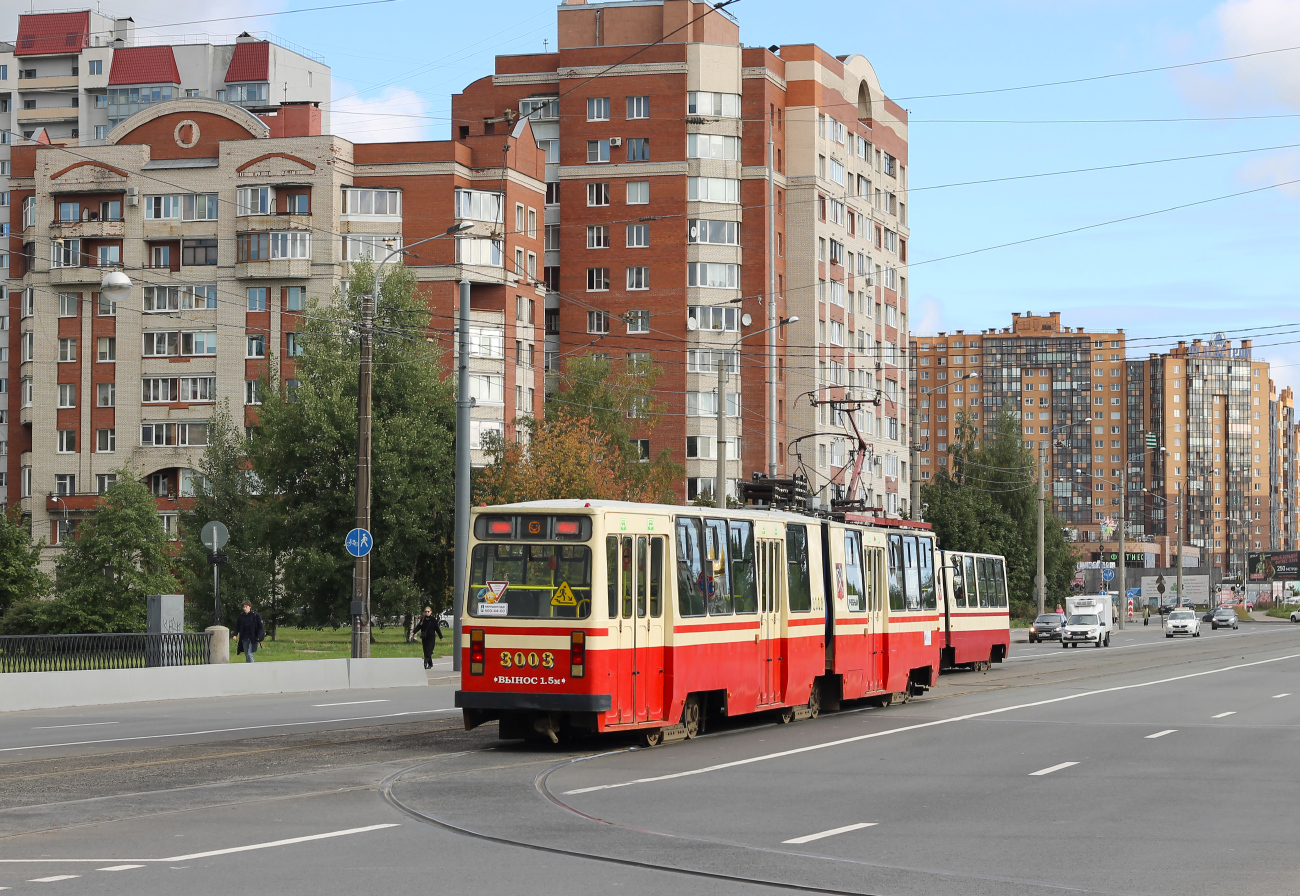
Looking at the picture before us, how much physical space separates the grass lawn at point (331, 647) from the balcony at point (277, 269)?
1605 cm

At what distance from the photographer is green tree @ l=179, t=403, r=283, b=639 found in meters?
61.7

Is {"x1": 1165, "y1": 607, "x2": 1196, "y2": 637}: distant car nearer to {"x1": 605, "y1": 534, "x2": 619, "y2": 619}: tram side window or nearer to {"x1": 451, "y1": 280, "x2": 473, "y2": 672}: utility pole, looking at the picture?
{"x1": 451, "y1": 280, "x2": 473, "y2": 672}: utility pole

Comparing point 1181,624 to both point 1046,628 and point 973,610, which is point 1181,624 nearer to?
point 1046,628

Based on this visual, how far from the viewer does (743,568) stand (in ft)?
70.8

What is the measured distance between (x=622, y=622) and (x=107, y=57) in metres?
126

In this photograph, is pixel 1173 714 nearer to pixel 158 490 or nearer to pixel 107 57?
pixel 158 490

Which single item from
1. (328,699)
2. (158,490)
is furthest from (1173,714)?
(158,490)

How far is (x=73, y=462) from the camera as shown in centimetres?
8144

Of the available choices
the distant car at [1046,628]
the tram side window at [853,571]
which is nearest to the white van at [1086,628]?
the distant car at [1046,628]

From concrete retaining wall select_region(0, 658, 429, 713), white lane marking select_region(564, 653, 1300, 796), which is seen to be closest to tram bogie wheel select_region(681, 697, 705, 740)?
white lane marking select_region(564, 653, 1300, 796)

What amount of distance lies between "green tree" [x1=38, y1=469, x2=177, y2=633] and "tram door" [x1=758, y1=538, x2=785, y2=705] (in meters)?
38.0

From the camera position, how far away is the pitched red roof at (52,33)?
134 meters

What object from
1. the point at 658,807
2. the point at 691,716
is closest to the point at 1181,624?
the point at 691,716

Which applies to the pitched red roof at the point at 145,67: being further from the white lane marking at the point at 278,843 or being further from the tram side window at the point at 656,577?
the white lane marking at the point at 278,843
